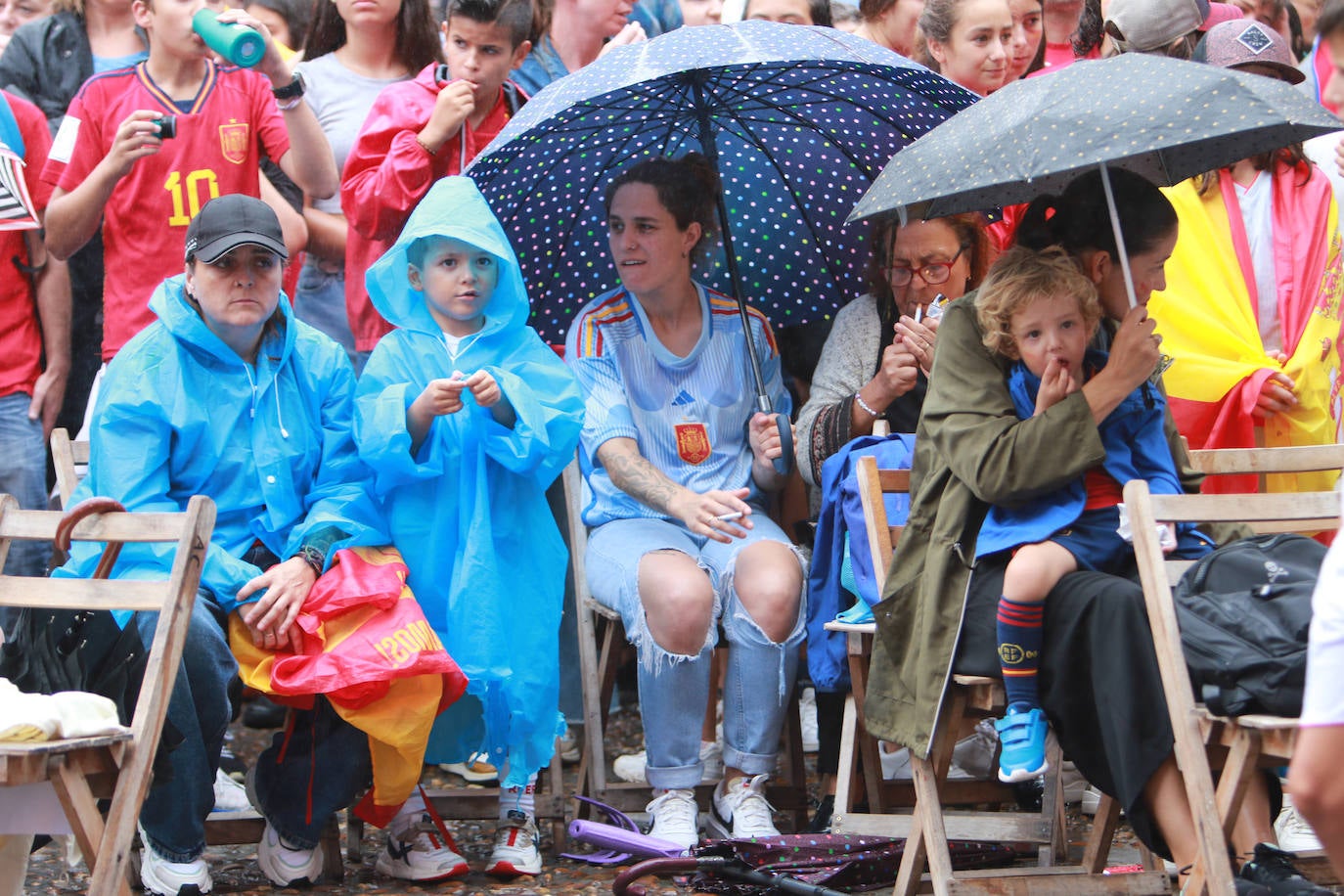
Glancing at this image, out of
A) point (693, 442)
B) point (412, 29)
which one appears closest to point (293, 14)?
point (412, 29)

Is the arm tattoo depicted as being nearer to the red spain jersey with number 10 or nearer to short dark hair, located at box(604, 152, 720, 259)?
short dark hair, located at box(604, 152, 720, 259)

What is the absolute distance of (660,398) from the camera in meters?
4.80

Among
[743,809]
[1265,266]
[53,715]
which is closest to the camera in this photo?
[53,715]

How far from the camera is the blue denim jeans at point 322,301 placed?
17.8ft

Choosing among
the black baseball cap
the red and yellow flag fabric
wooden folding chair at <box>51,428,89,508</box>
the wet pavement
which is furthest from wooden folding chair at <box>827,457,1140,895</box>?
wooden folding chair at <box>51,428,89,508</box>

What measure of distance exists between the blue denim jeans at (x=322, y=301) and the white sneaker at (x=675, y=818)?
2008 millimetres

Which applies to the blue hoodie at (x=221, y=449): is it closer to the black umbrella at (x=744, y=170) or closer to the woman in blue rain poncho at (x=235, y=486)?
the woman in blue rain poncho at (x=235, y=486)

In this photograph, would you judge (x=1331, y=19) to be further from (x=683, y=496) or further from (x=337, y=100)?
(x=337, y=100)

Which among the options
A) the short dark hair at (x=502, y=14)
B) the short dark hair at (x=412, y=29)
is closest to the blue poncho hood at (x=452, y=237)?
the short dark hair at (x=502, y=14)

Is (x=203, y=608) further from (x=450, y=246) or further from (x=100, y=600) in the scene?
(x=450, y=246)

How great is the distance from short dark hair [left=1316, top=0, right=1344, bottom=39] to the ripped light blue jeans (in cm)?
244

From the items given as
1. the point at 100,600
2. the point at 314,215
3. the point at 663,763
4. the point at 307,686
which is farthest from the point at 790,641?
the point at 314,215

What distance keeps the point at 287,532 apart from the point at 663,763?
1.18 m

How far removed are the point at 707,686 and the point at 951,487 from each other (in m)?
1.01
